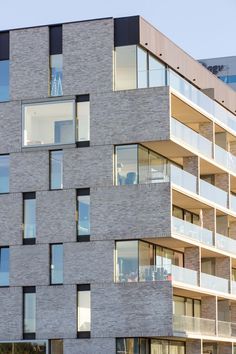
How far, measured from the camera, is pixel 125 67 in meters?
56.5

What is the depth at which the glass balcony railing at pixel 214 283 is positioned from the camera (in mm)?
60647

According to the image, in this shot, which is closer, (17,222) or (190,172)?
(17,222)

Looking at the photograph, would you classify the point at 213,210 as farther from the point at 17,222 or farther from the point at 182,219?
the point at 17,222

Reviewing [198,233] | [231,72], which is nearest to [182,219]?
[198,233]

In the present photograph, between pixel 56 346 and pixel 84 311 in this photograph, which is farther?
Result: pixel 56 346

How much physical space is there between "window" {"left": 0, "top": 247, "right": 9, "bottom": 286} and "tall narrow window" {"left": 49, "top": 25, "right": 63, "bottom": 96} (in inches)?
331

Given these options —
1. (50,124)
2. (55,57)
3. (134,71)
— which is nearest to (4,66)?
(55,57)

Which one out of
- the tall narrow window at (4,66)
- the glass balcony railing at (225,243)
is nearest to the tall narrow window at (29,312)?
the tall narrow window at (4,66)

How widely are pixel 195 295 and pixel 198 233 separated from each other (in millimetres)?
3530

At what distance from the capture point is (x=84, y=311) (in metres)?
54.9

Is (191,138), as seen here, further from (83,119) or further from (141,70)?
(83,119)

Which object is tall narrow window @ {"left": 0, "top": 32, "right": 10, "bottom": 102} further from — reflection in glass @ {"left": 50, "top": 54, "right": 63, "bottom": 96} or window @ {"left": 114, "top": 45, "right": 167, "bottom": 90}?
window @ {"left": 114, "top": 45, "right": 167, "bottom": 90}

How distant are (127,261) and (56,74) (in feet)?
34.0

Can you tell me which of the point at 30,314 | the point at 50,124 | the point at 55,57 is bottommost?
Answer: the point at 30,314
